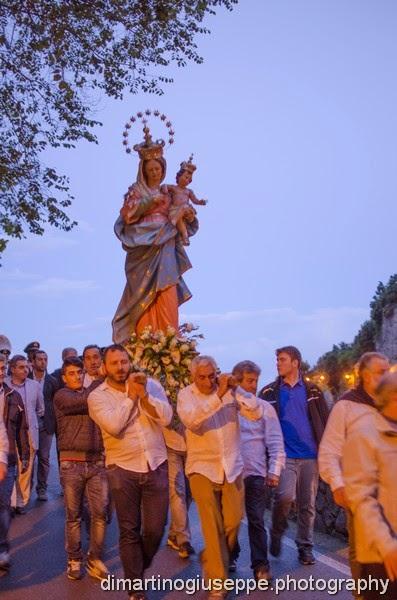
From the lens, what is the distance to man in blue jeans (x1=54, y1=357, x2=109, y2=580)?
360 inches

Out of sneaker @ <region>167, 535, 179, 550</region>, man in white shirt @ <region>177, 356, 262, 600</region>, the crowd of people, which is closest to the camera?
the crowd of people

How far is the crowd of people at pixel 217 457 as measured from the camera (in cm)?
507

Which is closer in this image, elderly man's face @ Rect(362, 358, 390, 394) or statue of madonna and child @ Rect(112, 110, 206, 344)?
elderly man's face @ Rect(362, 358, 390, 394)

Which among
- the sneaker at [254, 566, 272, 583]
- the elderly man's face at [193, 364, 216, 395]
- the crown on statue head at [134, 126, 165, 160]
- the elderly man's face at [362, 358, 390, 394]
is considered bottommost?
the sneaker at [254, 566, 272, 583]

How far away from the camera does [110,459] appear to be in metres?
7.98

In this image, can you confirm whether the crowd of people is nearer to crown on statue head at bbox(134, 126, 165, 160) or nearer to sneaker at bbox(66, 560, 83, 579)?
sneaker at bbox(66, 560, 83, 579)

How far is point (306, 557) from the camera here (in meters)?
9.35

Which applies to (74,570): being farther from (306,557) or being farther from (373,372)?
(373,372)

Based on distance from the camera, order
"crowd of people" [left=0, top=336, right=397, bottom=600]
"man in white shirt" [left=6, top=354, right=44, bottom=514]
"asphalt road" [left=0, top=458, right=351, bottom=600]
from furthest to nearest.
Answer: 1. "man in white shirt" [left=6, top=354, right=44, bottom=514]
2. "asphalt road" [left=0, top=458, right=351, bottom=600]
3. "crowd of people" [left=0, top=336, right=397, bottom=600]

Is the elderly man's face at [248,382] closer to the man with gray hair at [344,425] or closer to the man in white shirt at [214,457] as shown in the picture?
the man in white shirt at [214,457]

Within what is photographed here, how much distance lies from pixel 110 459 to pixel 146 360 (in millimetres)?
2804

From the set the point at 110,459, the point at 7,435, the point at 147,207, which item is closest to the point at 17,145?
the point at 147,207

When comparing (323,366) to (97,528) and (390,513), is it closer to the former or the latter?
(97,528)

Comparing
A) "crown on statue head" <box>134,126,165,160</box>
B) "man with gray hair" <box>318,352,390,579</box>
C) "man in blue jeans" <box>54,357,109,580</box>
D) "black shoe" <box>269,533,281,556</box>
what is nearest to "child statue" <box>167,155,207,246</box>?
"crown on statue head" <box>134,126,165,160</box>
